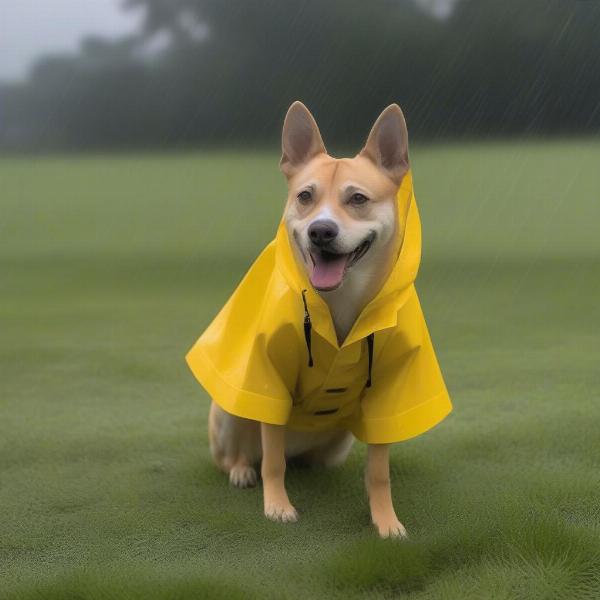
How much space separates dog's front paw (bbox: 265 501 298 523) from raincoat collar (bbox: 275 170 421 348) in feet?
2.03

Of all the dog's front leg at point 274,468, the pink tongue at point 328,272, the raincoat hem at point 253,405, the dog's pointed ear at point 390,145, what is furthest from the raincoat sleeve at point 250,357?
the dog's pointed ear at point 390,145

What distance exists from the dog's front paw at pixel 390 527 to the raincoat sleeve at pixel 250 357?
454 millimetres

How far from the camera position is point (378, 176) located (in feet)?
9.30

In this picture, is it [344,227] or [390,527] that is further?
[390,527]

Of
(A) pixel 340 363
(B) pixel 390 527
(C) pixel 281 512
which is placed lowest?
(C) pixel 281 512

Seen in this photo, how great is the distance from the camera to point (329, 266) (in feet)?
8.91

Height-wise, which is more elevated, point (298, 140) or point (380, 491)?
point (298, 140)

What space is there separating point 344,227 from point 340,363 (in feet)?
1.50

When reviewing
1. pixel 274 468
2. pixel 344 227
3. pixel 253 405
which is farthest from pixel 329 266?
pixel 274 468

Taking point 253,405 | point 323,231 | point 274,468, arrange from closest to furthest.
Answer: point 323,231 → point 253,405 → point 274,468

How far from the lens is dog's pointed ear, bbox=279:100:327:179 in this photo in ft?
9.70

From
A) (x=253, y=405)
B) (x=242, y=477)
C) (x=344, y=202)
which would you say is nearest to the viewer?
(x=344, y=202)

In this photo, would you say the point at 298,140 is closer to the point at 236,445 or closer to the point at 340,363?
the point at 340,363

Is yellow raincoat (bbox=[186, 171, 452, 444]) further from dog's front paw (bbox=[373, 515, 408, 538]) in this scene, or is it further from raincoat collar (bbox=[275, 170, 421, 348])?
dog's front paw (bbox=[373, 515, 408, 538])
